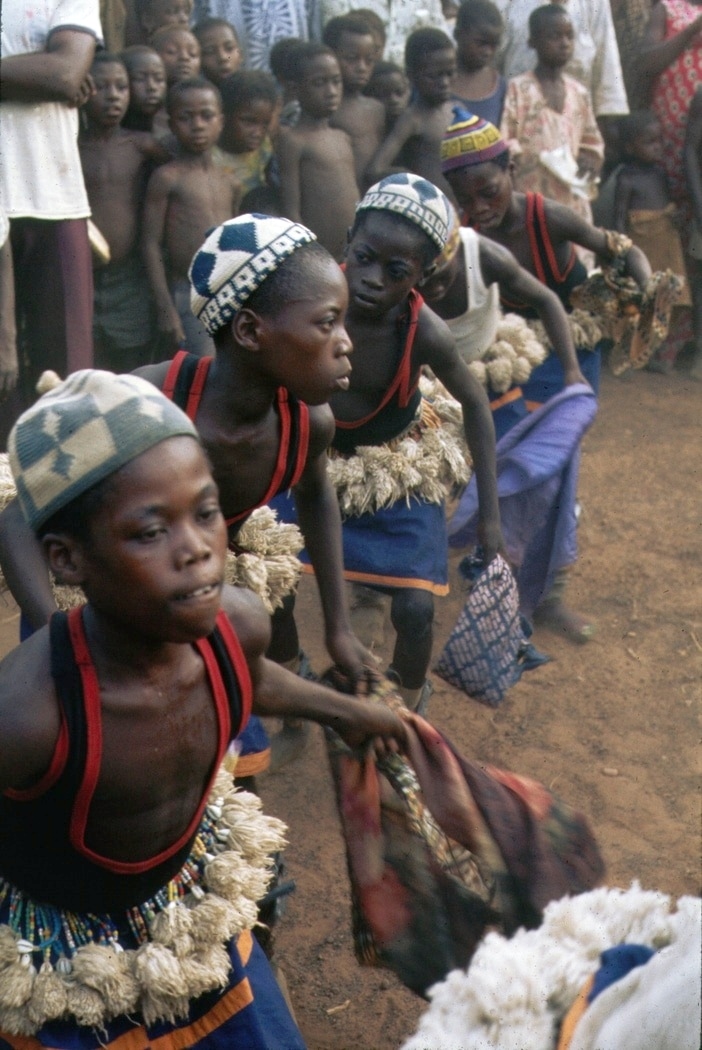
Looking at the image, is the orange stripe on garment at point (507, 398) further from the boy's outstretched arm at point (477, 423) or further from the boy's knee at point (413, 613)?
the boy's knee at point (413, 613)

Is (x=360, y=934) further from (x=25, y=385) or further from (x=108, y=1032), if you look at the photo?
(x=25, y=385)

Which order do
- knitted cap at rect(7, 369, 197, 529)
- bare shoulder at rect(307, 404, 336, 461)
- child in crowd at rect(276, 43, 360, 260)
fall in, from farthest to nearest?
child in crowd at rect(276, 43, 360, 260)
bare shoulder at rect(307, 404, 336, 461)
knitted cap at rect(7, 369, 197, 529)

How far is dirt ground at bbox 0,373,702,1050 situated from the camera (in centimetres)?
328

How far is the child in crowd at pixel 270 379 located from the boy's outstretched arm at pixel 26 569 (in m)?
0.05

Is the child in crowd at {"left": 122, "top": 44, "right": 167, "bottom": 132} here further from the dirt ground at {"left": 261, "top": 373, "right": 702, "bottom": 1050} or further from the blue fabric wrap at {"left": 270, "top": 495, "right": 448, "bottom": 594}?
the blue fabric wrap at {"left": 270, "top": 495, "right": 448, "bottom": 594}

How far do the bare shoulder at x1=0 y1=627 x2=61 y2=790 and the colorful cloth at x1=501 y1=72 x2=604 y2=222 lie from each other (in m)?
6.10

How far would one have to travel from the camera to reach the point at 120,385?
183 centimetres

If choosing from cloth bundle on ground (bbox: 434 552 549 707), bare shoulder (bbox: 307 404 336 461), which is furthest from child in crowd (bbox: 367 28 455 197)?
bare shoulder (bbox: 307 404 336 461)

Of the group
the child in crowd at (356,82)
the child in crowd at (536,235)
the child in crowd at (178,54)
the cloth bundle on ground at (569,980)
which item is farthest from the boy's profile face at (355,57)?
the cloth bundle on ground at (569,980)

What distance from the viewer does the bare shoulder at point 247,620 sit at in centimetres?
212

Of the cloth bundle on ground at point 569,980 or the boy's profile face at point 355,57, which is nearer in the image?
the cloth bundle on ground at point 569,980

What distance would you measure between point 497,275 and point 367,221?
117 cm

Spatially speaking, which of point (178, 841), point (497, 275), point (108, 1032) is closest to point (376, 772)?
point (178, 841)

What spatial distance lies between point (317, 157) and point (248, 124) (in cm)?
39
